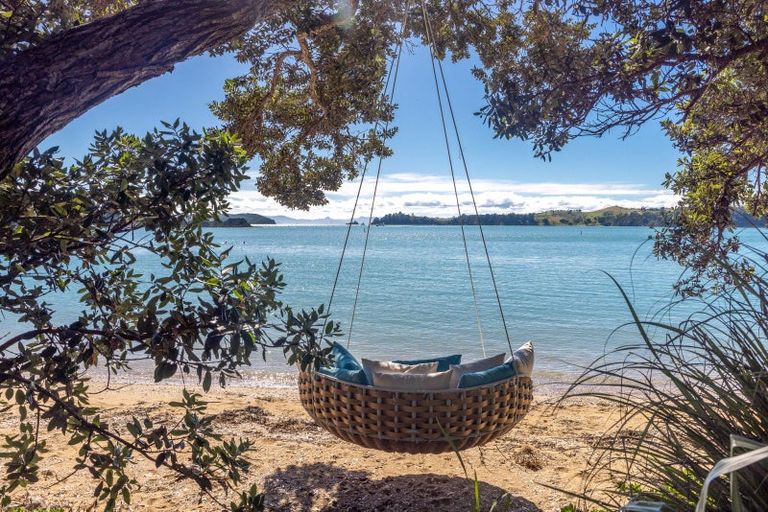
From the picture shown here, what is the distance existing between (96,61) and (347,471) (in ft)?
9.28

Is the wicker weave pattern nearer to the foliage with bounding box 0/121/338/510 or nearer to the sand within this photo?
the sand

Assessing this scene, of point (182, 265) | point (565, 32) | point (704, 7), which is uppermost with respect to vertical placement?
point (565, 32)

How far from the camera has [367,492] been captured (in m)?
3.13

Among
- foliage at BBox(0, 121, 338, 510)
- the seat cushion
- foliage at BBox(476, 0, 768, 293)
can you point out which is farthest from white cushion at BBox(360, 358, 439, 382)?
foliage at BBox(0, 121, 338, 510)

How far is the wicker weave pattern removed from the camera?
8.52 ft

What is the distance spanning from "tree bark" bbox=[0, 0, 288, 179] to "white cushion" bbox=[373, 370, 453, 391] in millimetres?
1727

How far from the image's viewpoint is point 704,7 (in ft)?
7.77

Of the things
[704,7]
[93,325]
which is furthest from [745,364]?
[704,7]

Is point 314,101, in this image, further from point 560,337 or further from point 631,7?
point 560,337

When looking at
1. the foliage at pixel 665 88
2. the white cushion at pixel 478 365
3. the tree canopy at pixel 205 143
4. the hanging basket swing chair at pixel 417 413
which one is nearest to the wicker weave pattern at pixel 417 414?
the hanging basket swing chair at pixel 417 413

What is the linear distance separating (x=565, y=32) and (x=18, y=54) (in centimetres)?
310

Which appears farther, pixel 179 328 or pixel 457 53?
pixel 457 53

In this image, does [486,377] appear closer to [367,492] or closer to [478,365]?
[478,365]

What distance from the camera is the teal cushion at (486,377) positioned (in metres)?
2.68
